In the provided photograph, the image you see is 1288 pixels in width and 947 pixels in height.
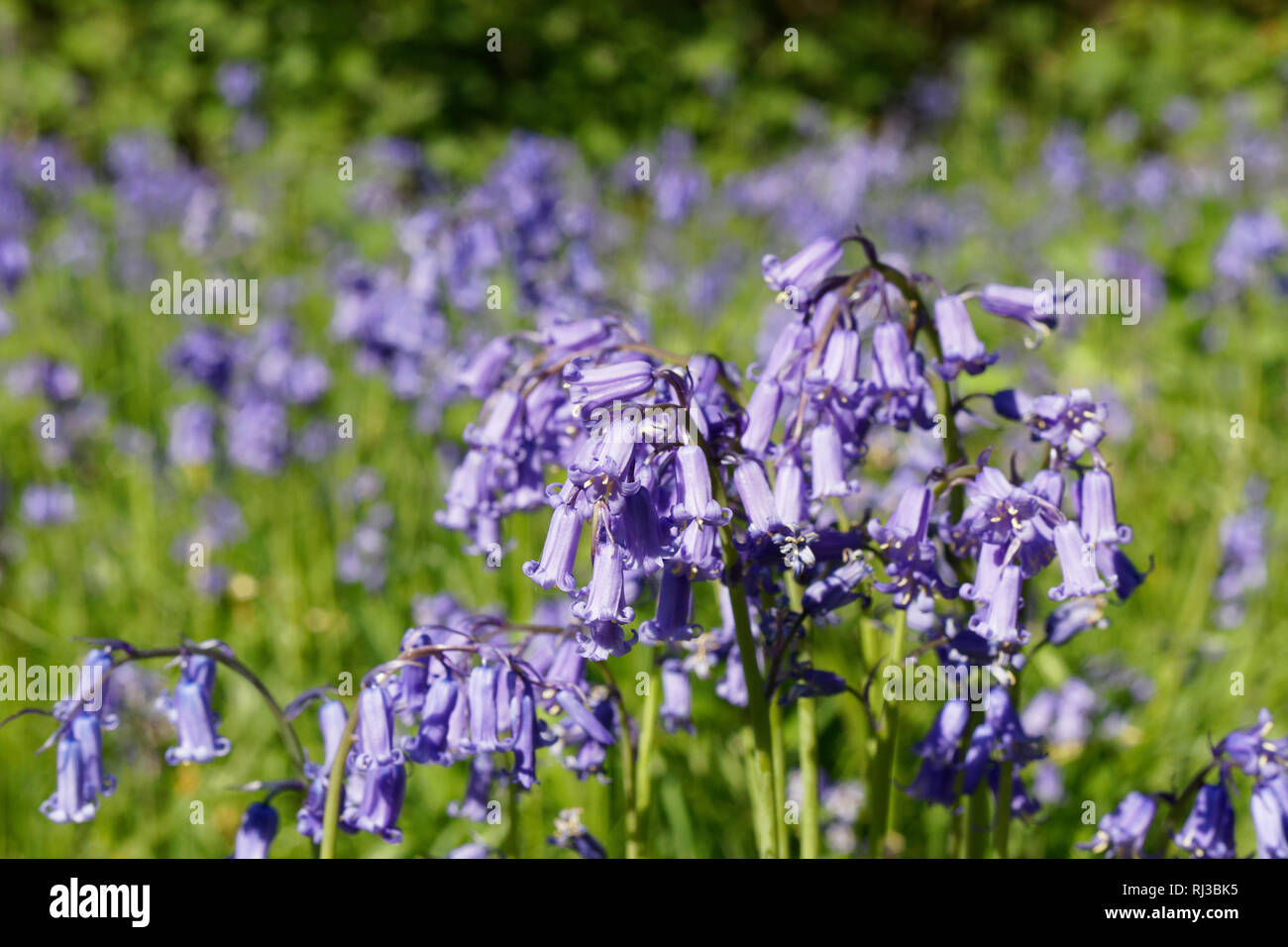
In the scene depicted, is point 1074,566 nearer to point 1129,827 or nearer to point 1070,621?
point 1070,621

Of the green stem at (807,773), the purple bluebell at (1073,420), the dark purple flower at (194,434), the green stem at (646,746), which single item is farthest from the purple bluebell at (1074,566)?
the dark purple flower at (194,434)

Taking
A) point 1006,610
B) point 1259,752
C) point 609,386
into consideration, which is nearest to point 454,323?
point 609,386

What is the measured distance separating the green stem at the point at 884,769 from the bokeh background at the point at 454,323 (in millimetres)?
722

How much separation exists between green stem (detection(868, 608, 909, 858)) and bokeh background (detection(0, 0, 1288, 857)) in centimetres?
72

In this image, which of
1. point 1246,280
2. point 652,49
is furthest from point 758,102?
point 1246,280

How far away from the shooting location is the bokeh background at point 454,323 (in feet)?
12.6

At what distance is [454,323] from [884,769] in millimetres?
3174

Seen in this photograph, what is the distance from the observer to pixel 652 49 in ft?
41.3

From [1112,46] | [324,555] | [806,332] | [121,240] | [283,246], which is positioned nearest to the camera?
[806,332]

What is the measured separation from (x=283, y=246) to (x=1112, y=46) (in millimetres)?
10591

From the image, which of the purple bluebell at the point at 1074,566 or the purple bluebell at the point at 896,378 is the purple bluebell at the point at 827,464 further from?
the purple bluebell at the point at 1074,566

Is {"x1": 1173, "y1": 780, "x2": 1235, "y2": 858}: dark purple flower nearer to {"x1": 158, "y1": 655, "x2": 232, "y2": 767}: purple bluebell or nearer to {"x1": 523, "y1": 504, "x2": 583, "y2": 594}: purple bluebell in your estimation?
{"x1": 523, "y1": 504, "x2": 583, "y2": 594}: purple bluebell

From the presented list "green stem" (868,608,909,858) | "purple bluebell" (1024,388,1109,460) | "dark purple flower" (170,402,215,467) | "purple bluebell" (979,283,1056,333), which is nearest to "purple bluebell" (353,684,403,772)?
"green stem" (868,608,909,858)
